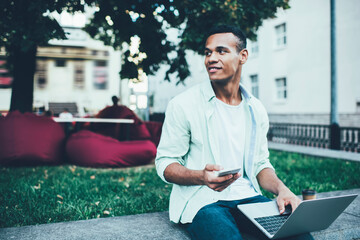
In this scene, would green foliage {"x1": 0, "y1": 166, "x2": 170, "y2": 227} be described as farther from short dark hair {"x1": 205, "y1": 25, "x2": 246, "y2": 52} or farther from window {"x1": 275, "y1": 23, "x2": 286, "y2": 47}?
window {"x1": 275, "y1": 23, "x2": 286, "y2": 47}

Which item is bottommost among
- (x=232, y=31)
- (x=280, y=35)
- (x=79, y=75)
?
(x=232, y=31)

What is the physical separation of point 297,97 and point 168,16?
11912 millimetres

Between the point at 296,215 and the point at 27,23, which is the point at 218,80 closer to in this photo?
the point at 296,215

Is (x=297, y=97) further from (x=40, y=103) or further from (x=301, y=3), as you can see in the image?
(x=40, y=103)

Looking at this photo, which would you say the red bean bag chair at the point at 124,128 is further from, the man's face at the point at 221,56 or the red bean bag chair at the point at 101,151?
the man's face at the point at 221,56

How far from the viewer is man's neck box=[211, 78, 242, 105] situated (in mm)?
2422

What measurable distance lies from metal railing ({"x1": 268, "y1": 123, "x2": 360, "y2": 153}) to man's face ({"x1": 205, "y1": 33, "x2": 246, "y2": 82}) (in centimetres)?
921

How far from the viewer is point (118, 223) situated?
2746 millimetres

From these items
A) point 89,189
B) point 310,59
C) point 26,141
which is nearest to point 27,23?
point 26,141

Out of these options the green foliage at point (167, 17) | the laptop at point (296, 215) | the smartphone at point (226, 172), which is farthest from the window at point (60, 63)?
the smartphone at point (226, 172)

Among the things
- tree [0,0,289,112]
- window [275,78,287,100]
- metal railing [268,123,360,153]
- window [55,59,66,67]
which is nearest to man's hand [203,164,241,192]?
tree [0,0,289,112]

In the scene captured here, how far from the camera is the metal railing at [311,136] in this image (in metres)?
10.3

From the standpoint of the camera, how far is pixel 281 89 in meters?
17.5

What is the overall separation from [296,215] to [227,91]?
1025 millimetres
